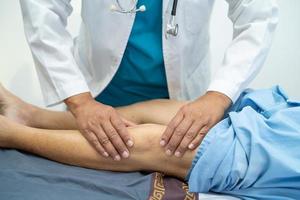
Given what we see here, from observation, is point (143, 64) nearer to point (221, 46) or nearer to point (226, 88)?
point (226, 88)

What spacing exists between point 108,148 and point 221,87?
38cm

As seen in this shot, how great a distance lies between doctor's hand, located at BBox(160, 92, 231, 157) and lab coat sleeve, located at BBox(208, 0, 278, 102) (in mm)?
123

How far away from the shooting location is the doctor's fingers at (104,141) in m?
0.95

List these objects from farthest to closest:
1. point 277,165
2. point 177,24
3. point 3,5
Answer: point 3,5 < point 177,24 < point 277,165

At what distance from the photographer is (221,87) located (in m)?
1.09

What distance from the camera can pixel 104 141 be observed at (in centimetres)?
96

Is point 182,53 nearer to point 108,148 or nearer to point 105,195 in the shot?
point 108,148

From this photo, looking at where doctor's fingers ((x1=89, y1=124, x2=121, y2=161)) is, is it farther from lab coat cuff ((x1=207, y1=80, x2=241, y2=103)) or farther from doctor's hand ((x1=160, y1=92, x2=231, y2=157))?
lab coat cuff ((x1=207, y1=80, x2=241, y2=103))

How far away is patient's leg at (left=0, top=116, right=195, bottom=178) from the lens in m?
0.98

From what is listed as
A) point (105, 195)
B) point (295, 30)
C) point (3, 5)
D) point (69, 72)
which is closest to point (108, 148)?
point (105, 195)

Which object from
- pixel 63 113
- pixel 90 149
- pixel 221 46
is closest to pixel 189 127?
pixel 90 149

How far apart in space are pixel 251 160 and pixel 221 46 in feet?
3.91

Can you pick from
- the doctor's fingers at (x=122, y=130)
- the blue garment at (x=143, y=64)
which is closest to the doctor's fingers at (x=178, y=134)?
the doctor's fingers at (x=122, y=130)

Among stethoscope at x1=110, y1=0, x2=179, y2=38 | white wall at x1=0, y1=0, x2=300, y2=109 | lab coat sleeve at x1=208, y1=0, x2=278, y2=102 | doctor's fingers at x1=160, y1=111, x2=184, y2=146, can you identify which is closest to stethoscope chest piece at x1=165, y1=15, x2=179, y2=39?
stethoscope at x1=110, y1=0, x2=179, y2=38
